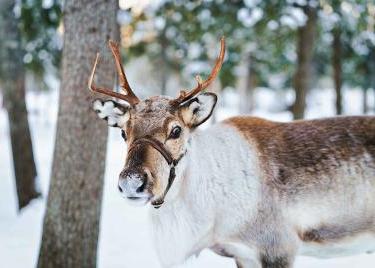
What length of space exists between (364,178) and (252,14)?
20.0ft

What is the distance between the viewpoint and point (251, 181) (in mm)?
3504

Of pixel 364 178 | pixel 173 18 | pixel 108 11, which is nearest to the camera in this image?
pixel 364 178

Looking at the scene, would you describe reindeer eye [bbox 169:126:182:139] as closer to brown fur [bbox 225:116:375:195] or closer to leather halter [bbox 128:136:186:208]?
leather halter [bbox 128:136:186:208]

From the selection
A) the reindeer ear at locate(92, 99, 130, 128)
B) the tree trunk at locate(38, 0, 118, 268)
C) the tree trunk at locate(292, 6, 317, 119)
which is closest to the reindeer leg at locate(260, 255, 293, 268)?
the reindeer ear at locate(92, 99, 130, 128)

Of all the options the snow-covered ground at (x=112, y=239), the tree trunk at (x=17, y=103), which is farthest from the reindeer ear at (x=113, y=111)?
the tree trunk at (x=17, y=103)

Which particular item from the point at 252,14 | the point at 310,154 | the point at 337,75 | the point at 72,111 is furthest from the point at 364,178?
the point at 337,75

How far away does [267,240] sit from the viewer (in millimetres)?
3381

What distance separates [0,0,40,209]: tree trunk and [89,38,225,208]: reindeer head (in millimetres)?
5383

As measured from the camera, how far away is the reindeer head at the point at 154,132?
282 cm

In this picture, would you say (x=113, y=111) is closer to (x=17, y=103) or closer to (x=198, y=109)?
(x=198, y=109)

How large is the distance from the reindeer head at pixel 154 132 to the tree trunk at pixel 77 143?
4.10ft

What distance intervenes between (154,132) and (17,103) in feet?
19.4

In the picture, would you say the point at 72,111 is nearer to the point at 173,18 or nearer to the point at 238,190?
the point at 238,190

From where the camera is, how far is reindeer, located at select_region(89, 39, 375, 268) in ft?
10.6
